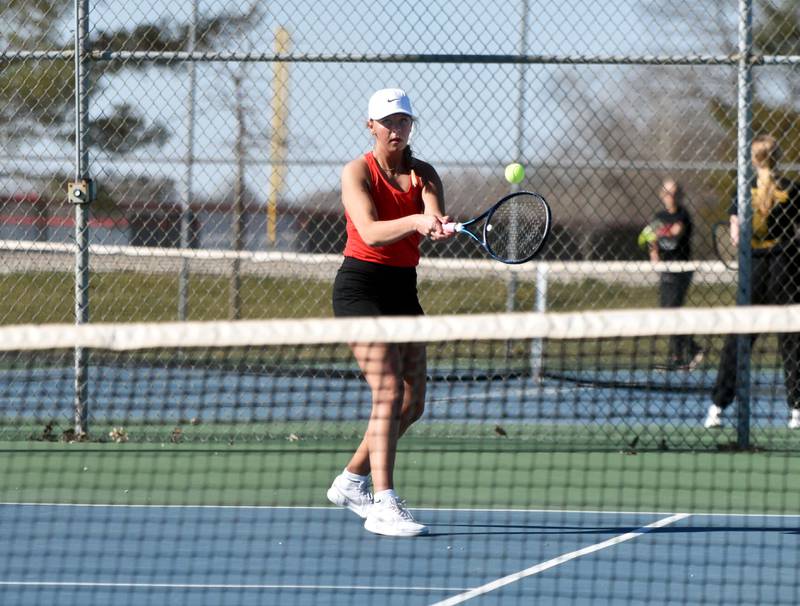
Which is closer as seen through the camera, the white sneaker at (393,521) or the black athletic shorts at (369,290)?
the white sneaker at (393,521)

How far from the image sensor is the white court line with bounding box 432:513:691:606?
424cm

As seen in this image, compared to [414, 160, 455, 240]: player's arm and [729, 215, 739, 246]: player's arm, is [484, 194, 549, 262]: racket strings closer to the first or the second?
[414, 160, 455, 240]: player's arm

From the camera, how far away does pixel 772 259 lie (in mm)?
7938

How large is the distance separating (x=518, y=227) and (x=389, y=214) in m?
0.67

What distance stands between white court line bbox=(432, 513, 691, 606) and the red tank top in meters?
1.29

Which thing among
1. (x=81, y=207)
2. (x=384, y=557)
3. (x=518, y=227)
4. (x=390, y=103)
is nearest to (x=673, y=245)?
(x=81, y=207)

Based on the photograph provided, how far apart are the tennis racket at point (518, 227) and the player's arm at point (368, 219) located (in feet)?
1.95

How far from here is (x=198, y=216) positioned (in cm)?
1191

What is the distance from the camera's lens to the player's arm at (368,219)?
4.73 meters

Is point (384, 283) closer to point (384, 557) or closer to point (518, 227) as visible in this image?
point (518, 227)

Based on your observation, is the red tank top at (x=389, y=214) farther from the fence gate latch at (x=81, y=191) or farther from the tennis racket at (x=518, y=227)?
the fence gate latch at (x=81, y=191)

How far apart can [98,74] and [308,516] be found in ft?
10.8

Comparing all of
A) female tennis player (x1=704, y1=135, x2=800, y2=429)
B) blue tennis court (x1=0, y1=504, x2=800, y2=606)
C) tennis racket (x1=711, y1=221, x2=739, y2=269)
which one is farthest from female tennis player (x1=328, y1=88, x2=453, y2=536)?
female tennis player (x1=704, y1=135, x2=800, y2=429)

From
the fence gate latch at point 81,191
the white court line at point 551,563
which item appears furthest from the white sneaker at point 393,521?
the fence gate latch at point 81,191
